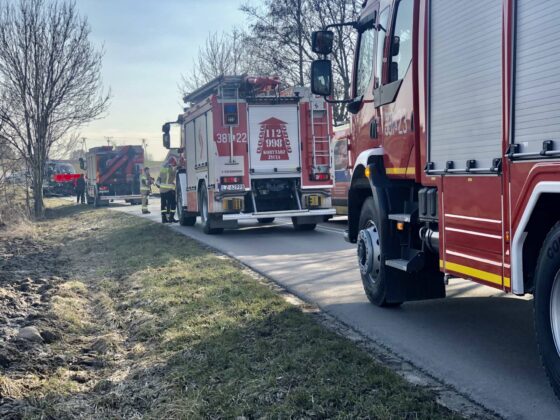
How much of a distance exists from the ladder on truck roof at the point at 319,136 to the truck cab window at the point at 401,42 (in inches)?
329

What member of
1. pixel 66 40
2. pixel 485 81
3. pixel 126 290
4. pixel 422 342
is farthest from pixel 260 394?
pixel 66 40

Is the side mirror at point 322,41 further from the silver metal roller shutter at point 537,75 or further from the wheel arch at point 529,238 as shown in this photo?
the wheel arch at point 529,238

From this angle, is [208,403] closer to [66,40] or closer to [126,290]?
[126,290]

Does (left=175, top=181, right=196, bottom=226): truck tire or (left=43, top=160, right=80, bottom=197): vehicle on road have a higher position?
(left=43, top=160, right=80, bottom=197): vehicle on road

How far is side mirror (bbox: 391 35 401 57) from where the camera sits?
616 centimetres

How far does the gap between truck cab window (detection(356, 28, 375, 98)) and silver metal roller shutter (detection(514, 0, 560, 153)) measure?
2.86 metres

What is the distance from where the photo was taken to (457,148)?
4996 millimetres

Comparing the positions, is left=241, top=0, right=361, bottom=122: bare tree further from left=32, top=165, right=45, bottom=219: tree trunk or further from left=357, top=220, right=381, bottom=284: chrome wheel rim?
left=357, top=220, right=381, bottom=284: chrome wheel rim

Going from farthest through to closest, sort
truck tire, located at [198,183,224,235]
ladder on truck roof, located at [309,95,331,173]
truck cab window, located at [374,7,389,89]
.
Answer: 1. truck tire, located at [198,183,224,235]
2. ladder on truck roof, located at [309,95,331,173]
3. truck cab window, located at [374,7,389,89]

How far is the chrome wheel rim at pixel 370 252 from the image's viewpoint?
6648mm

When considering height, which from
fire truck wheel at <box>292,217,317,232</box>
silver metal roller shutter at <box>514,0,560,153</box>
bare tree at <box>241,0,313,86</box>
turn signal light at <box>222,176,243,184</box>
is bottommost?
fire truck wheel at <box>292,217,317,232</box>

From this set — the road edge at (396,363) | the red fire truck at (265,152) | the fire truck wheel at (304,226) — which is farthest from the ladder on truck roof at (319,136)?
the road edge at (396,363)

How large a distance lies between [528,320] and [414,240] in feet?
4.23

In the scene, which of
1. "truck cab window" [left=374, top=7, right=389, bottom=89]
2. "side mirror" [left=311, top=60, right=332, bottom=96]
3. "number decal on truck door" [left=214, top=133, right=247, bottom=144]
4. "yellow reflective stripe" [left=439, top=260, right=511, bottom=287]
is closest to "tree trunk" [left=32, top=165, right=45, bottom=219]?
"number decal on truck door" [left=214, top=133, right=247, bottom=144]
